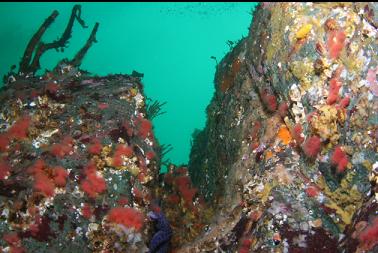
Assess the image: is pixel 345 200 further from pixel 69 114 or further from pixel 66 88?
pixel 66 88

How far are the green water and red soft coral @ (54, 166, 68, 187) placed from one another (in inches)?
1953

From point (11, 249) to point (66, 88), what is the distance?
230 centimetres

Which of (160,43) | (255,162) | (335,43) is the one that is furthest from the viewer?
(160,43)

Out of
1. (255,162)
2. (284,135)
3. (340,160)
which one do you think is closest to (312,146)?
(340,160)

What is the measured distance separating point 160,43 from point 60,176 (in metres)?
107

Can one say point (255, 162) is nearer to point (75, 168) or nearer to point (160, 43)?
point (75, 168)

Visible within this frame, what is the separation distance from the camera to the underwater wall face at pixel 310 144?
2.81 m

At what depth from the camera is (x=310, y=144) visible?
3.19 m

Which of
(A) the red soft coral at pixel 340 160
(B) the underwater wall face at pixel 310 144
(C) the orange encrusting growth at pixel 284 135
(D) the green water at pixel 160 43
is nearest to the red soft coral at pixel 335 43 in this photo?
(B) the underwater wall face at pixel 310 144

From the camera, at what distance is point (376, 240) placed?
2391mm

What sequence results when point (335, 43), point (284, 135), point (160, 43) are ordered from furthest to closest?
point (160, 43)
point (284, 135)
point (335, 43)

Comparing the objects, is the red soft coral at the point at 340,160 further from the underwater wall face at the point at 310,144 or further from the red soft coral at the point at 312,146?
the red soft coral at the point at 312,146

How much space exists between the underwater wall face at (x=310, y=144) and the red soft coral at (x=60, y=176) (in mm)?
1464

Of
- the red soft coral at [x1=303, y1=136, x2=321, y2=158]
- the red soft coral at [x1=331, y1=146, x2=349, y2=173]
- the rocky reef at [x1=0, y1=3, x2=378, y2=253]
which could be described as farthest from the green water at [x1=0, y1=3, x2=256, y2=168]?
the red soft coral at [x1=331, y1=146, x2=349, y2=173]
